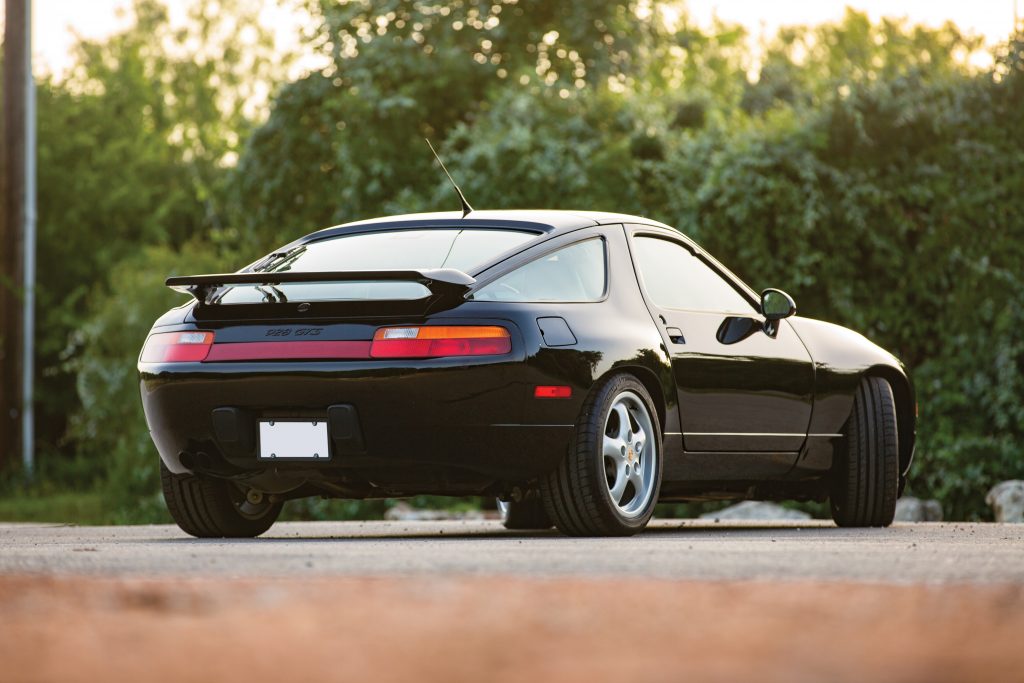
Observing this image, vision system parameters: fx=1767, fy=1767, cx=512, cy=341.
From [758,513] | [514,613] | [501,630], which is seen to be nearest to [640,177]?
[758,513]

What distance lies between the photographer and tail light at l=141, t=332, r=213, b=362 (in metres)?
7.38

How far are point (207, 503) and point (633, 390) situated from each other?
2033 mm

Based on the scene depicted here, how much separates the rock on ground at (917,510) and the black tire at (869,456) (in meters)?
4.37

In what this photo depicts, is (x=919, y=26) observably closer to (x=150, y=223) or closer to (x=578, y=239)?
(x=150, y=223)

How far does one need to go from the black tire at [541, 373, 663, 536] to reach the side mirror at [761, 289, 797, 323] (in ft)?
4.76

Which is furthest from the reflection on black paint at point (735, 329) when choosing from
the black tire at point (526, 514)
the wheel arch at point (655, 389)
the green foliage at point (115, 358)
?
the green foliage at point (115, 358)

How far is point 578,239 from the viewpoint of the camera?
25.9ft

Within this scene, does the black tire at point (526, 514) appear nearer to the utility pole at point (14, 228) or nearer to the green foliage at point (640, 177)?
the green foliage at point (640, 177)

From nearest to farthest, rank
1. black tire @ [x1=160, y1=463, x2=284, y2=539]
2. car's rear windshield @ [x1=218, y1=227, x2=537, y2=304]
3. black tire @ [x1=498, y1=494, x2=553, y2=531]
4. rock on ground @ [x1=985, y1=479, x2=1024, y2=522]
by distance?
car's rear windshield @ [x1=218, y1=227, x2=537, y2=304] < black tire @ [x1=160, y1=463, x2=284, y2=539] < black tire @ [x1=498, y1=494, x2=553, y2=531] < rock on ground @ [x1=985, y1=479, x2=1024, y2=522]

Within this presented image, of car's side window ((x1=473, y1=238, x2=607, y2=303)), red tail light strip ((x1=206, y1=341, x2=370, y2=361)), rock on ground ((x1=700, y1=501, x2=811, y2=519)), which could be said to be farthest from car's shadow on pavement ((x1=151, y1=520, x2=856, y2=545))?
rock on ground ((x1=700, y1=501, x2=811, y2=519))

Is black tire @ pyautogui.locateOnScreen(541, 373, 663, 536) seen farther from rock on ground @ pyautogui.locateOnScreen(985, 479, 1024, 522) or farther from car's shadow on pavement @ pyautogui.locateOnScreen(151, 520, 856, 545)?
rock on ground @ pyautogui.locateOnScreen(985, 479, 1024, 522)

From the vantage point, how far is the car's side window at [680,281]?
27.1 feet

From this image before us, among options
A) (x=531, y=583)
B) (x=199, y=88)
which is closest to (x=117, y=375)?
(x=531, y=583)

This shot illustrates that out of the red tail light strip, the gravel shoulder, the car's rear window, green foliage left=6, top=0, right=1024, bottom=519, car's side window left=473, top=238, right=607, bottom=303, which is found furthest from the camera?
green foliage left=6, top=0, right=1024, bottom=519
